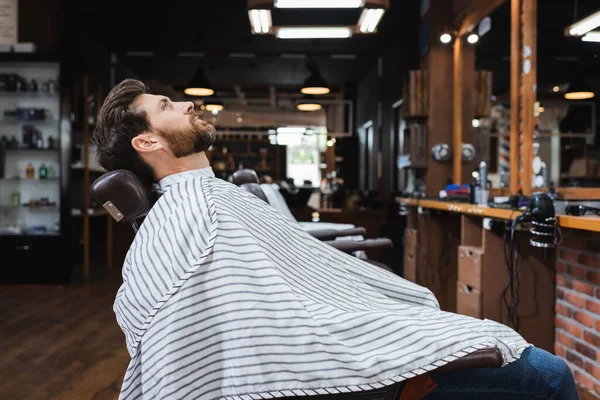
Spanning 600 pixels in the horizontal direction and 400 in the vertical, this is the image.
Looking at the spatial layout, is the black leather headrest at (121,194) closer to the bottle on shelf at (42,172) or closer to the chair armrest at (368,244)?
the chair armrest at (368,244)

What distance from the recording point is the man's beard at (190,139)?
1.46 meters

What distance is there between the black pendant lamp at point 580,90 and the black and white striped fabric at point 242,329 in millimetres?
3634

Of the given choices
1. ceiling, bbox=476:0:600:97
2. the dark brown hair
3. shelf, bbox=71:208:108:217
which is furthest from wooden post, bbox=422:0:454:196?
the dark brown hair

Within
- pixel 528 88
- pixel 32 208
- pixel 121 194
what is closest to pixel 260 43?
pixel 32 208

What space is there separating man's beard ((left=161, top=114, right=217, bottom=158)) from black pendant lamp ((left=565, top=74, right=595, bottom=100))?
3.54 m

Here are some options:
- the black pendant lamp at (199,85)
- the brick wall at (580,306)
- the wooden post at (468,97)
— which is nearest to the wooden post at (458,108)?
the wooden post at (468,97)

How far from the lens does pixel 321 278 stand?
1.33 metres

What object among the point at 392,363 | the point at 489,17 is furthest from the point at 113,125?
the point at 489,17

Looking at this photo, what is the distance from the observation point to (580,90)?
4395mm

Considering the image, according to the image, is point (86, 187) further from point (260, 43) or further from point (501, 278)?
point (501, 278)

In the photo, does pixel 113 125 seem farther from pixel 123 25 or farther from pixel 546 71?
pixel 123 25

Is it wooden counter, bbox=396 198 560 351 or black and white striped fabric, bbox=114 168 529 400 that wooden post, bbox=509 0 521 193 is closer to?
wooden counter, bbox=396 198 560 351

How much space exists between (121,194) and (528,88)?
128 inches

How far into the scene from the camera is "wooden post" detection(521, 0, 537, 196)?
3840 millimetres
